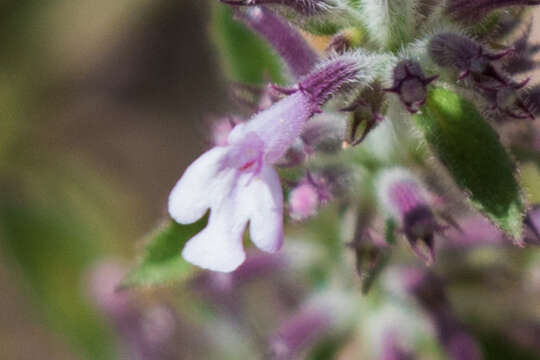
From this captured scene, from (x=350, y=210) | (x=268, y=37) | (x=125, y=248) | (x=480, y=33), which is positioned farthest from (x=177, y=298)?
(x=480, y=33)

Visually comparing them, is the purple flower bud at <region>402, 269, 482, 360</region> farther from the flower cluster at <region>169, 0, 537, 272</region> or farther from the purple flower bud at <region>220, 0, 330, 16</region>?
the purple flower bud at <region>220, 0, 330, 16</region>

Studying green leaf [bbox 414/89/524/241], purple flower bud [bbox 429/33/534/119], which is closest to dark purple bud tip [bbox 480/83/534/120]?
purple flower bud [bbox 429/33/534/119]

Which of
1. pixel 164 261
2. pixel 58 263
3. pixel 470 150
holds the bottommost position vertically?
pixel 58 263

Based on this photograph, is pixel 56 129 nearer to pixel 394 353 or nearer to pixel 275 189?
pixel 394 353

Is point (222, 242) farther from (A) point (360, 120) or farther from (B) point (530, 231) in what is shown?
(B) point (530, 231)

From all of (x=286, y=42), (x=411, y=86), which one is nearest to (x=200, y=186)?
(x=411, y=86)

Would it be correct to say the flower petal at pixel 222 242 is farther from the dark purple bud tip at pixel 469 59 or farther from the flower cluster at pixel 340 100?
the dark purple bud tip at pixel 469 59
